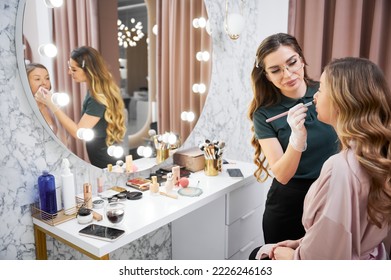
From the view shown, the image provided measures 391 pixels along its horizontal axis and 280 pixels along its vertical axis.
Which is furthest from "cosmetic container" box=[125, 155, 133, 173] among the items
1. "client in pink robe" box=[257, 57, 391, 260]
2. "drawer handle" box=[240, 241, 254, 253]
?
"client in pink robe" box=[257, 57, 391, 260]

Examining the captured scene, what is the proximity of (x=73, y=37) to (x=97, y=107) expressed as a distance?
30cm

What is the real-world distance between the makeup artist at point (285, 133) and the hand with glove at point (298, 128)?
0.05 metres

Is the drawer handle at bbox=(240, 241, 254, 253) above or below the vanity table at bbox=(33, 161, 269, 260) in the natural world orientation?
below

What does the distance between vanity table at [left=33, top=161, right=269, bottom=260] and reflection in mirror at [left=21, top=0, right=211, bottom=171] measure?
13.3 inches

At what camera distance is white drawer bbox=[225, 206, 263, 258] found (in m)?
1.68

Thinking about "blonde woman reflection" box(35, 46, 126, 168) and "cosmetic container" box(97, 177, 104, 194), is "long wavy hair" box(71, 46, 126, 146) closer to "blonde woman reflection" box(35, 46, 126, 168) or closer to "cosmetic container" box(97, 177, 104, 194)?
"blonde woman reflection" box(35, 46, 126, 168)

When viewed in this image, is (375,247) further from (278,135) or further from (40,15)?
(40,15)

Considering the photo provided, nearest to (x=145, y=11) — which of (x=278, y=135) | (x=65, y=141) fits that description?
(x=65, y=141)

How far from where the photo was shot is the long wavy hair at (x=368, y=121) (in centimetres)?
96

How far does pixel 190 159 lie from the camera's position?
1.89 m

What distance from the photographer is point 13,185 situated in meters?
1.24

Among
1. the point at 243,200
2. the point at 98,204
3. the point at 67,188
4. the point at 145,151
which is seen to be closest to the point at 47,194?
the point at 67,188

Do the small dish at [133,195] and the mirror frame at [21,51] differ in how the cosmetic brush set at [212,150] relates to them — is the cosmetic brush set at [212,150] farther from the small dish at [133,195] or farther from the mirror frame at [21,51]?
the mirror frame at [21,51]

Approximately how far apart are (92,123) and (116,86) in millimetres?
203
